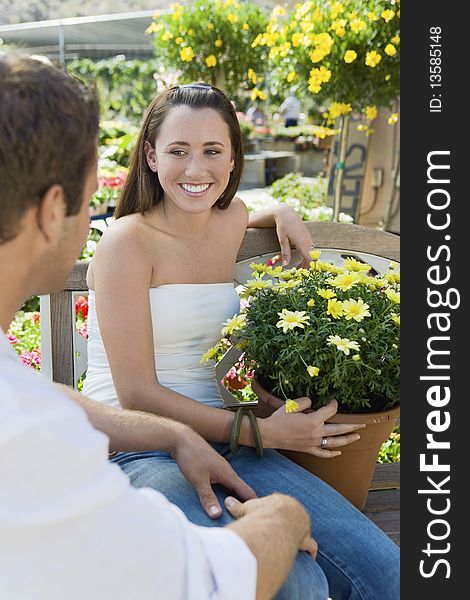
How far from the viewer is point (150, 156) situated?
1.88 metres

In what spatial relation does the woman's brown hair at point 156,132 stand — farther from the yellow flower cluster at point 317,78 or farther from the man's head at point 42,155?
the yellow flower cluster at point 317,78

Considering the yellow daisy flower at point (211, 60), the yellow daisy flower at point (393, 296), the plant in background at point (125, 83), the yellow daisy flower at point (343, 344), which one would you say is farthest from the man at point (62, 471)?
the plant in background at point (125, 83)

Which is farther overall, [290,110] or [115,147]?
[290,110]

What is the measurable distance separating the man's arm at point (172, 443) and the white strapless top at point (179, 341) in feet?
0.93

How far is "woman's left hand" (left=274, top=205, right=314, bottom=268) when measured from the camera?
2.00 meters

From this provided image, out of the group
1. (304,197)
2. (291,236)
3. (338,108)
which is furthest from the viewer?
(304,197)

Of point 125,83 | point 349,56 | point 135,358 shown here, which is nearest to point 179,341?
point 135,358

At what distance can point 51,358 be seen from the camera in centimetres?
199

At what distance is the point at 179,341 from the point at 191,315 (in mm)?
69

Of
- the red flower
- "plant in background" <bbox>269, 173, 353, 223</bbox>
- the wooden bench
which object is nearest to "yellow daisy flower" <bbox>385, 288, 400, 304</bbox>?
the wooden bench

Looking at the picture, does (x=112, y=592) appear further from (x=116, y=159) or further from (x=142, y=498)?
(x=116, y=159)

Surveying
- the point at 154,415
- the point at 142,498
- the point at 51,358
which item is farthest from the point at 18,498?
the point at 51,358

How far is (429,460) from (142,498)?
67cm

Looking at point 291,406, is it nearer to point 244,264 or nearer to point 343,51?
point 244,264
